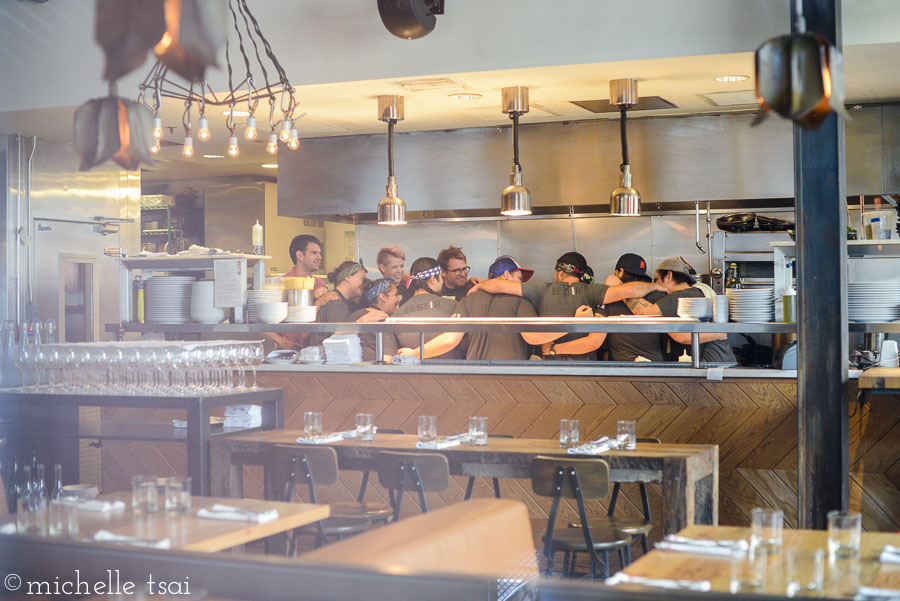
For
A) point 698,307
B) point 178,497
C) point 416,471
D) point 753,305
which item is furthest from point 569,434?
point 178,497

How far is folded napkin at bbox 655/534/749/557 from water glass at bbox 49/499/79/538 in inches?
69.3

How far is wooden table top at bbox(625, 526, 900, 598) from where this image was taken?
93.8 inches

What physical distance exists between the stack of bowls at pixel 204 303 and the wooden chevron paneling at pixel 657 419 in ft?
3.07

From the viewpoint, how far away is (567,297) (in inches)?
290

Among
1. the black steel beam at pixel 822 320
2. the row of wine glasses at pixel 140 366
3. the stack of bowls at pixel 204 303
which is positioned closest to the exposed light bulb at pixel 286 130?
the row of wine glasses at pixel 140 366

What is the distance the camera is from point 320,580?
0.85m

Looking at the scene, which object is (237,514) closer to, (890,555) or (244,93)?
(890,555)

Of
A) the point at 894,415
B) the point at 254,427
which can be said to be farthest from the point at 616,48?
the point at 254,427

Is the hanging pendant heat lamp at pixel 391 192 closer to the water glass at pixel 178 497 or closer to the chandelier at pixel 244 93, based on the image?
the chandelier at pixel 244 93

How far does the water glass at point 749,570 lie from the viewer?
237 cm

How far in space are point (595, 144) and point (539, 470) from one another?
4.05 meters

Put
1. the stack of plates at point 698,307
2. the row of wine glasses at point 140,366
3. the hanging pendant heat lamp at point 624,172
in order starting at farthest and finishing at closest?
the hanging pendant heat lamp at point 624,172
the stack of plates at point 698,307
the row of wine glasses at point 140,366

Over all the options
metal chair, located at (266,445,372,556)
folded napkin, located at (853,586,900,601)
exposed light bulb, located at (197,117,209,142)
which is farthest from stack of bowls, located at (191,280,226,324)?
folded napkin, located at (853,586,900,601)

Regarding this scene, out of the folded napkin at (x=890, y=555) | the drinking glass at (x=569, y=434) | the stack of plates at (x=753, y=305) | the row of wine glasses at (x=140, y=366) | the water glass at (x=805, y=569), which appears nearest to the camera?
the water glass at (x=805, y=569)
